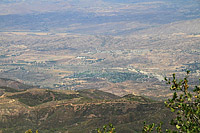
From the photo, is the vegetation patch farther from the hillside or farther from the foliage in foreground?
the foliage in foreground

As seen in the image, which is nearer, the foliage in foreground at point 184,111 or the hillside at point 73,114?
the foliage in foreground at point 184,111

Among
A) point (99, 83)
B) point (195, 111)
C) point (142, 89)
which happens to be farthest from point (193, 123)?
point (99, 83)

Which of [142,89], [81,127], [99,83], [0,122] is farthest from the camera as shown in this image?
[99,83]

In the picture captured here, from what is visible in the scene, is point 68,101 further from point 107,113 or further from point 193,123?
Result: point 193,123

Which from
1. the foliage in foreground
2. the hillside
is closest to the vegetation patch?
the hillside

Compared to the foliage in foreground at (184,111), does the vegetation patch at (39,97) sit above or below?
below

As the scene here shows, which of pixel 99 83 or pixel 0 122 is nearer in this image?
pixel 0 122

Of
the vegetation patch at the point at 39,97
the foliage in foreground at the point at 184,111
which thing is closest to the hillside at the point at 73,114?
the vegetation patch at the point at 39,97

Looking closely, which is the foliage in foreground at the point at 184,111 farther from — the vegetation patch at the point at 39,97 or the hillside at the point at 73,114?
the vegetation patch at the point at 39,97

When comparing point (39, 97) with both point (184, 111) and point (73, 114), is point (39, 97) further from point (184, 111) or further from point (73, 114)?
point (184, 111)
